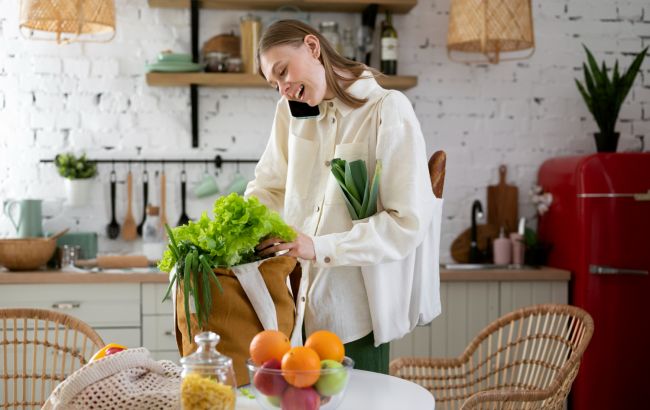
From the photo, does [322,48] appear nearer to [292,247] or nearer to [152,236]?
[292,247]

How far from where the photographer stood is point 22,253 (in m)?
3.74

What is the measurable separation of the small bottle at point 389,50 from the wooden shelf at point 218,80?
0.10 metres

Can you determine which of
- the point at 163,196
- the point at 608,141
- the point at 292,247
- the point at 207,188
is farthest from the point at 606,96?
the point at 292,247

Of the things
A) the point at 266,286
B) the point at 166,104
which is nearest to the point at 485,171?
the point at 166,104

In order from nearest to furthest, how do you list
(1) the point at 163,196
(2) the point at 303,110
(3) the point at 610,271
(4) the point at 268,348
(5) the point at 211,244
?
(4) the point at 268,348
(5) the point at 211,244
(2) the point at 303,110
(3) the point at 610,271
(1) the point at 163,196

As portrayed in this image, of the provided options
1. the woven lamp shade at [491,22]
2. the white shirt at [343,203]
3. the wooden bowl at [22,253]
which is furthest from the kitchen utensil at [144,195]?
the white shirt at [343,203]

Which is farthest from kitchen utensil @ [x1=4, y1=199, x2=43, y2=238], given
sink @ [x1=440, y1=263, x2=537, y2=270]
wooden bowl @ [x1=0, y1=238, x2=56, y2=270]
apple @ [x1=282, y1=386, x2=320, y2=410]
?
apple @ [x1=282, y1=386, x2=320, y2=410]

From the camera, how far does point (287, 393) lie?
141cm

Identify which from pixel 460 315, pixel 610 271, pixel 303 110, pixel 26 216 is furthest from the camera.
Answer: pixel 26 216

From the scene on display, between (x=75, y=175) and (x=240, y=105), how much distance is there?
94 cm

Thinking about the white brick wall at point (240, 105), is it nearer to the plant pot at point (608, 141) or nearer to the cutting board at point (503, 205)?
the cutting board at point (503, 205)

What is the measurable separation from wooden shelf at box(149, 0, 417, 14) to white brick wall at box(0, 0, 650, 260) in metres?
0.08

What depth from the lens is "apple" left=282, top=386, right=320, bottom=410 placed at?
55.4 inches

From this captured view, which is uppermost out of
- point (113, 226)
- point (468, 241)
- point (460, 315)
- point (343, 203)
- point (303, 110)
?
point (303, 110)
